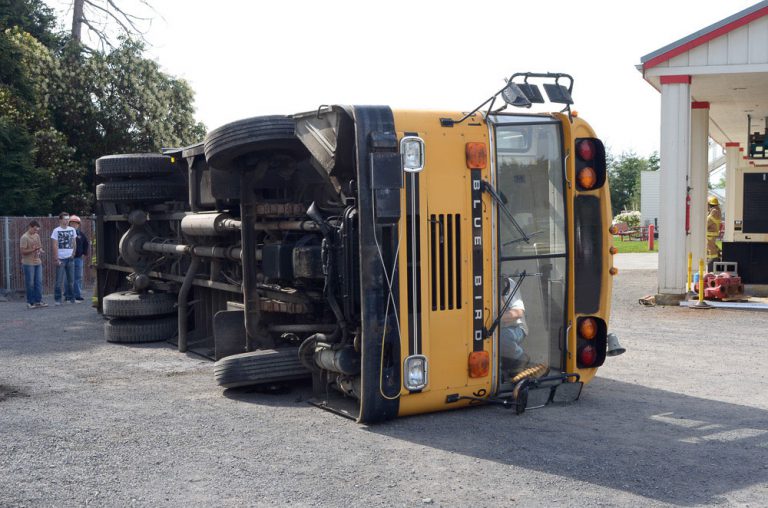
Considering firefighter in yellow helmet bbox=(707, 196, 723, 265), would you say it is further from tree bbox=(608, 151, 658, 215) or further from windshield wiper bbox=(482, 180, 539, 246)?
tree bbox=(608, 151, 658, 215)

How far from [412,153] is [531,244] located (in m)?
1.33

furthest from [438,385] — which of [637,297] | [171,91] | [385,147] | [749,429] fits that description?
[171,91]

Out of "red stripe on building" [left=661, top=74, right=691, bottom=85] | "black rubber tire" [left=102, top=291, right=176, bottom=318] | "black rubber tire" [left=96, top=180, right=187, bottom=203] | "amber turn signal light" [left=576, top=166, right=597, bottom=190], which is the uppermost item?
"red stripe on building" [left=661, top=74, right=691, bottom=85]

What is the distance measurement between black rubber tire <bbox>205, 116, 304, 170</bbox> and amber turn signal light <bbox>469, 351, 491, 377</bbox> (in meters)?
2.65

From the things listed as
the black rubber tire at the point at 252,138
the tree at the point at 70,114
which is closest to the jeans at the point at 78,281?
the tree at the point at 70,114

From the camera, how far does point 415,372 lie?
266 inches

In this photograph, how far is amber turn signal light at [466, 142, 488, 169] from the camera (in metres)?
6.91

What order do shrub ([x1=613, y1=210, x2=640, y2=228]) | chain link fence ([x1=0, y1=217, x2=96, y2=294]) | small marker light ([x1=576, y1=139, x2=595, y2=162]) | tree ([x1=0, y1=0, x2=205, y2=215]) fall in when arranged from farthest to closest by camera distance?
shrub ([x1=613, y1=210, x2=640, y2=228]) → tree ([x1=0, y1=0, x2=205, y2=215]) → chain link fence ([x1=0, y1=217, x2=96, y2=294]) → small marker light ([x1=576, y1=139, x2=595, y2=162])

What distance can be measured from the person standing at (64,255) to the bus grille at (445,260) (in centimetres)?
1266

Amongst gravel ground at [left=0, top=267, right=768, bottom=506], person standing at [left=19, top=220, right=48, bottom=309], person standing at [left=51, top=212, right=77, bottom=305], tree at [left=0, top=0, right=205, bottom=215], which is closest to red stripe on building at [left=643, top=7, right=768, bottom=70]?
gravel ground at [left=0, top=267, right=768, bottom=506]

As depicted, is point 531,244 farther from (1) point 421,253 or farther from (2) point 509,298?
(1) point 421,253

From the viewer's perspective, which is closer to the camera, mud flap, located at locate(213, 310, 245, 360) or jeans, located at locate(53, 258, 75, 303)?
mud flap, located at locate(213, 310, 245, 360)

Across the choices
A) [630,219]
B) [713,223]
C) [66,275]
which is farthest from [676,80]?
[630,219]

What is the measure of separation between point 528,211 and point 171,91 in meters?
25.4
